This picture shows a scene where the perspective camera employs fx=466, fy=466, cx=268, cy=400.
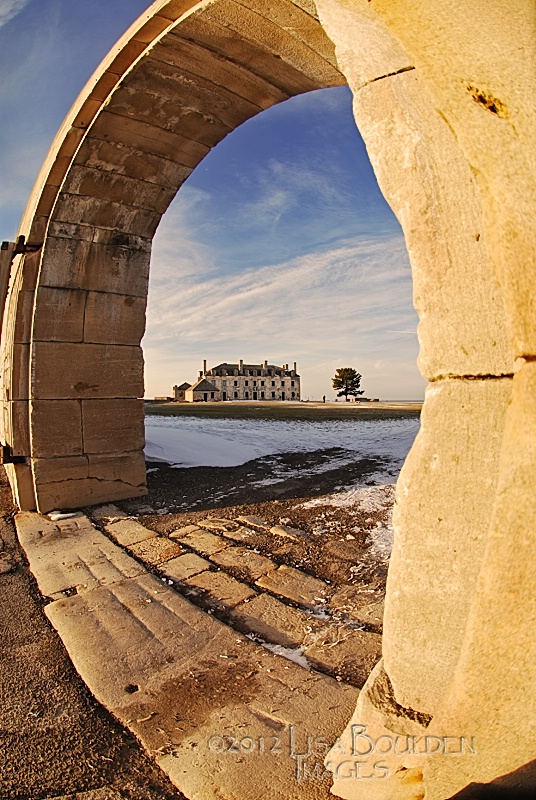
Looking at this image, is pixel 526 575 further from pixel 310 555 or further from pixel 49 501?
pixel 49 501

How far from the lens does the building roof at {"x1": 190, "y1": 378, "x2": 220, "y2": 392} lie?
199 feet

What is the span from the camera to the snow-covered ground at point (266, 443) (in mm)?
7238

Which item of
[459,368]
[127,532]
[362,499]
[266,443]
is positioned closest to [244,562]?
[127,532]

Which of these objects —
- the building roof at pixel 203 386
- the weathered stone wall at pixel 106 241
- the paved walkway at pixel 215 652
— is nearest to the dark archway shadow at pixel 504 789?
the paved walkway at pixel 215 652

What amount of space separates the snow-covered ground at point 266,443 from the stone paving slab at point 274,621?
10.2 ft

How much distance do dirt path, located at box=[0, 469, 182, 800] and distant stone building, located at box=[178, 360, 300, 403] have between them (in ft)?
198

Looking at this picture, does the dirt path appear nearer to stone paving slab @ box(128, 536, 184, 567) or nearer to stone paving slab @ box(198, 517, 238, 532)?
stone paving slab @ box(128, 536, 184, 567)

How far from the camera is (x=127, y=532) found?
13.8 feet

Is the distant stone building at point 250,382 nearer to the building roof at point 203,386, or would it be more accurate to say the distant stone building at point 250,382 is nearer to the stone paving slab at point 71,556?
the building roof at point 203,386

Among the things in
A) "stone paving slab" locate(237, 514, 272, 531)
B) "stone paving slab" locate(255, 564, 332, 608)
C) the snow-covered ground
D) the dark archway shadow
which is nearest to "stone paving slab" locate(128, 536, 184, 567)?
"stone paving slab" locate(237, 514, 272, 531)

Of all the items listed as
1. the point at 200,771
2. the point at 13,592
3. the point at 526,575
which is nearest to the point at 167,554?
the point at 13,592

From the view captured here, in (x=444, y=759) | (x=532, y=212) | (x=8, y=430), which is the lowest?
(x=444, y=759)

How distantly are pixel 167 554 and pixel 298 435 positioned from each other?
6.39m

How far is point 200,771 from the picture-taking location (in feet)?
5.31
